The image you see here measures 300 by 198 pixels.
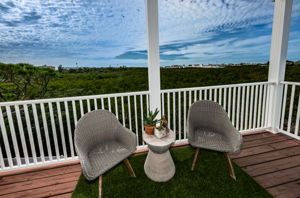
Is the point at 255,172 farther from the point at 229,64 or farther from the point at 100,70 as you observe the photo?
the point at 100,70

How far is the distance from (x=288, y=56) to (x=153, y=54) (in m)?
2.57

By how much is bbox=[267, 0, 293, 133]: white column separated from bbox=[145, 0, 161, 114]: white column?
87.2 inches

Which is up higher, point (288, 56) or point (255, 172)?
point (288, 56)

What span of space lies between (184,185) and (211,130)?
85 centimetres

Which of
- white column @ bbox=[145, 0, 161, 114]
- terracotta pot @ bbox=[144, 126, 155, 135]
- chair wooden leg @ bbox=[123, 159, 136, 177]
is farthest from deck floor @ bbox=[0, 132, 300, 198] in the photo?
white column @ bbox=[145, 0, 161, 114]

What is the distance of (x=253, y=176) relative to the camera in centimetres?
196

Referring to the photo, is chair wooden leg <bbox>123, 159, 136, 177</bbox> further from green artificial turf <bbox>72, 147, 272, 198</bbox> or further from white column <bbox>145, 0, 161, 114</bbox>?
white column <bbox>145, 0, 161, 114</bbox>

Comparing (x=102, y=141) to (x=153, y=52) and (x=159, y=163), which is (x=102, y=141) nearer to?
(x=159, y=163)

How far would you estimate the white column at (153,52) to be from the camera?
2.12m

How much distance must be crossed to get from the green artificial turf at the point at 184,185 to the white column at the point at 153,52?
39.8 inches

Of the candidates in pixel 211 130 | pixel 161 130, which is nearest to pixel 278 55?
pixel 211 130

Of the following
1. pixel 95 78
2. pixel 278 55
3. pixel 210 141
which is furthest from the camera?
pixel 95 78

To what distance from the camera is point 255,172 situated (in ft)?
6.64

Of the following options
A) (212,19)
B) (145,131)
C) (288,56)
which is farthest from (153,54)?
(212,19)
